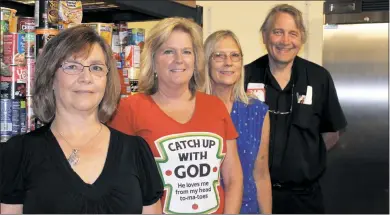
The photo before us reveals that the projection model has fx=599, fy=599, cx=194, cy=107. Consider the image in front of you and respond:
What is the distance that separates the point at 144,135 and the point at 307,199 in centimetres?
127

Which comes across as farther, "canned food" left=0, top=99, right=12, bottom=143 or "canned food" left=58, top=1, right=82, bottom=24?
"canned food" left=58, top=1, right=82, bottom=24

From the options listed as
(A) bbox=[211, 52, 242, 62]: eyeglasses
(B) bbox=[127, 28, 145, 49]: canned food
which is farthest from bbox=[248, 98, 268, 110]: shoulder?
(B) bbox=[127, 28, 145, 49]: canned food

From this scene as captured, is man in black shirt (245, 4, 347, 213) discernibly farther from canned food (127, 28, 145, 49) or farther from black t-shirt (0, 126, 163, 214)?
black t-shirt (0, 126, 163, 214)

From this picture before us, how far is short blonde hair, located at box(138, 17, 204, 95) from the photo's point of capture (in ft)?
7.38

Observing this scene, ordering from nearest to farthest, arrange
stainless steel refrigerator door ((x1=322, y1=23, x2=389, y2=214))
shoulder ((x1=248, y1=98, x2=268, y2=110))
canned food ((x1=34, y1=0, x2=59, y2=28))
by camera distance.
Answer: canned food ((x1=34, y1=0, x2=59, y2=28)), shoulder ((x1=248, y1=98, x2=268, y2=110)), stainless steel refrigerator door ((x1=322, y1=23, x2=389, y2=214))

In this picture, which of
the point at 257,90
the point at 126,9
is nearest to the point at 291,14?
the point at 257,90

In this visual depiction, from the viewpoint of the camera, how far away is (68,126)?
1.82 meters

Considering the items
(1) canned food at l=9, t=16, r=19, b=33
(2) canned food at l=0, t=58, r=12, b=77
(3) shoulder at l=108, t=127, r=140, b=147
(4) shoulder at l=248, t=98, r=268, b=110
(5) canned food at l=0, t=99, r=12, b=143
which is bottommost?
(3) shoulder at l=108, t=127, r=140, b=147

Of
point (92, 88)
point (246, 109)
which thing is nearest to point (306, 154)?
point (246, 109)

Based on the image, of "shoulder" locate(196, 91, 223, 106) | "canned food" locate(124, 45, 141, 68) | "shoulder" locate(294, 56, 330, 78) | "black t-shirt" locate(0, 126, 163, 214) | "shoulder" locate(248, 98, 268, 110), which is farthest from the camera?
"shoulder" locate(294, 56, 330, 78)

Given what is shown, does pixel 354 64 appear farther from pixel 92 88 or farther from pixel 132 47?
pixel 92 88

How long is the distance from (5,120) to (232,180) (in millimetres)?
907

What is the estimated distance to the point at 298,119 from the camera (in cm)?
308

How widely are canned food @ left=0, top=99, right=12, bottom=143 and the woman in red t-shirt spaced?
1.19 ft
